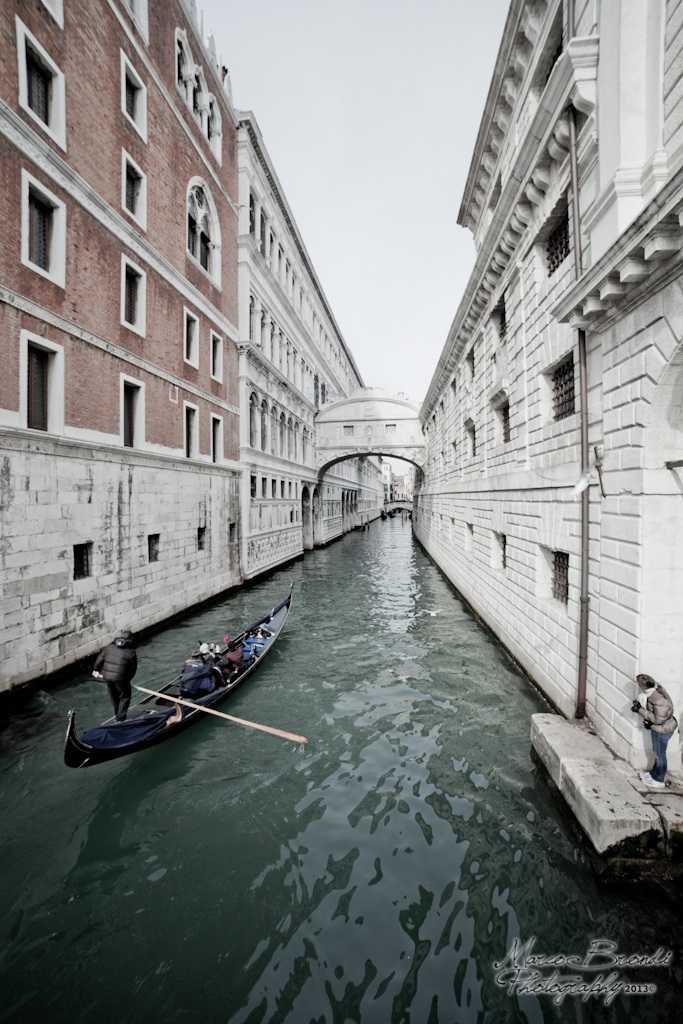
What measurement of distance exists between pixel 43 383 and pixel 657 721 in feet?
33.6

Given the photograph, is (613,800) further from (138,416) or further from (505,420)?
(138,416)

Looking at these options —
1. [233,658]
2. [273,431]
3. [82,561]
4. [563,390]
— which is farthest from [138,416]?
[273,431]

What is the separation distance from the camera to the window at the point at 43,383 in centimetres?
809

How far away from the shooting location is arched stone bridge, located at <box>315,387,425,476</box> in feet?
95.8

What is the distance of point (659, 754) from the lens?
179 inches

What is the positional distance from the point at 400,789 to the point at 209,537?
10.8 meters

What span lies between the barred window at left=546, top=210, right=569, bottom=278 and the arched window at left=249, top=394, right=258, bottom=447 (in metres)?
12.9

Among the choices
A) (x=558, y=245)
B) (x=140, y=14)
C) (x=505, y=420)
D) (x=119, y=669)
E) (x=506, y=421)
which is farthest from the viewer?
(x=140, y=14)

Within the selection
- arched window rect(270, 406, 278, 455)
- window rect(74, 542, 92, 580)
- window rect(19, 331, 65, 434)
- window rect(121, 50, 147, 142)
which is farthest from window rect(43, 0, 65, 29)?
arched window rect(270, 406, 278, 455)

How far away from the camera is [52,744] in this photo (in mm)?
6473

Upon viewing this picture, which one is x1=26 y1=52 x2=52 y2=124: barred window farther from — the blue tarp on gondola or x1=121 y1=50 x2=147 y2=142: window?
the blue tarp on gondola

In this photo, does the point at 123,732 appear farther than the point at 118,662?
No

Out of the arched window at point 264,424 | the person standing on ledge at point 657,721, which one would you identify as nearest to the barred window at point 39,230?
the person standing on ledge at point 657,721

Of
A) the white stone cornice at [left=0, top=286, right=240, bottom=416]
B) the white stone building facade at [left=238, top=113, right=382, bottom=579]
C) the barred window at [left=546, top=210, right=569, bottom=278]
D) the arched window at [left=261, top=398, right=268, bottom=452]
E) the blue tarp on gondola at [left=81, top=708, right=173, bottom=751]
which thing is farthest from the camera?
the arched window at [left=261, top=398, right=268, bottom=452]
